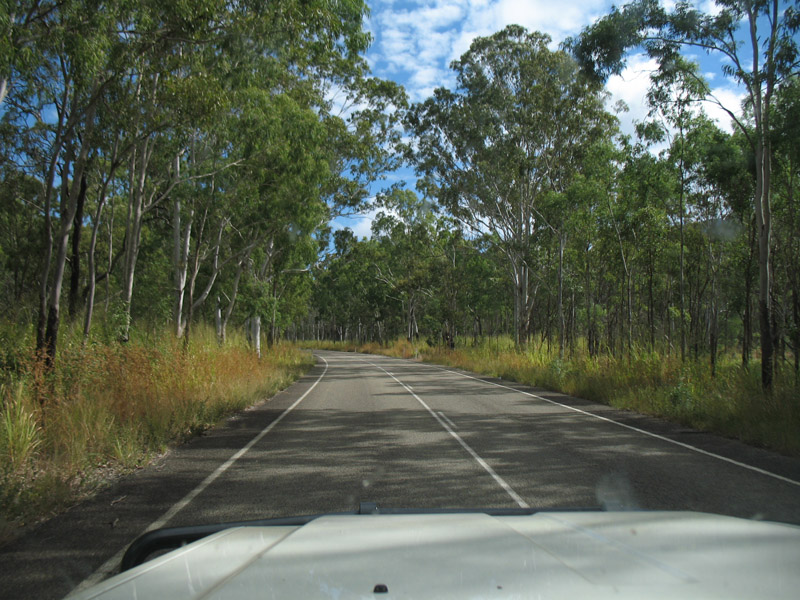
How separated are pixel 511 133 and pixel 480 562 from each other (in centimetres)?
2751

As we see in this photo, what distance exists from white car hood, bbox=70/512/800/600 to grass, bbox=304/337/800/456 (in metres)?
7.56

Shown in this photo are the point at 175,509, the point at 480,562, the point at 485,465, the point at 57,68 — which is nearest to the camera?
the point at 480,562

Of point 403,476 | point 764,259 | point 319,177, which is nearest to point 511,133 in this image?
point 319,177

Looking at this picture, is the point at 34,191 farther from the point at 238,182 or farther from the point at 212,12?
the point at 212,12

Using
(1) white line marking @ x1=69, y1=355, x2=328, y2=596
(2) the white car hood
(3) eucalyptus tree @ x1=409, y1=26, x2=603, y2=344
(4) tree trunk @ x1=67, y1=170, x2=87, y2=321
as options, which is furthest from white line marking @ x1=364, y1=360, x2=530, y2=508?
(3) eucalyptus tree @ x1=409, y1=26, x2=603, y2=344

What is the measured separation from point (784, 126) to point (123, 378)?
13.3 meters

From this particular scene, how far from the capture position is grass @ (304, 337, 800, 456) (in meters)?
9.88

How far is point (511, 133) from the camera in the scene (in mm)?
27812

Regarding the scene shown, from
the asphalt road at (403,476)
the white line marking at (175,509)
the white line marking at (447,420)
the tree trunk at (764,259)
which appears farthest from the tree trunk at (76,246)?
the tree trunk at (764,259)

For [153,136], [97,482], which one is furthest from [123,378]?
[153,136]

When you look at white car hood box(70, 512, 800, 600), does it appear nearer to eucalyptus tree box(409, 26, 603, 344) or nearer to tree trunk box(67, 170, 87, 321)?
tree trunk box(67, 170, 87, 321)

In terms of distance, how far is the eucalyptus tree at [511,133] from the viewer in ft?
88.7

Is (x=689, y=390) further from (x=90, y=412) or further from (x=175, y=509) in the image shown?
(x=90, y=412)

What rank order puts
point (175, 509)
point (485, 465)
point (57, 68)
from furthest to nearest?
1. point (57, 68)
2. point (485, 465)
3. point (175, 509)
